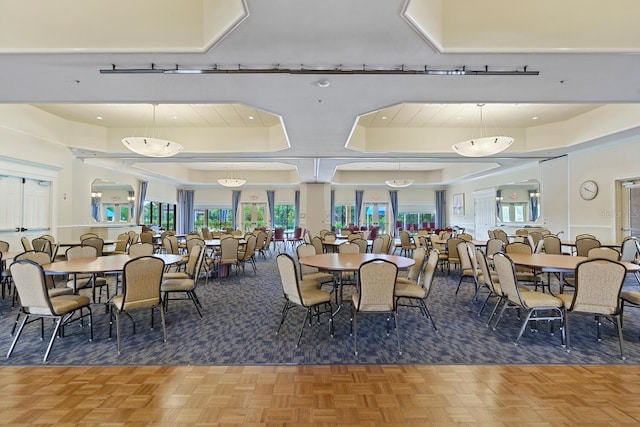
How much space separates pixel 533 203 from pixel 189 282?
13185mm

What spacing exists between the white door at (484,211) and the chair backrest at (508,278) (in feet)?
32.5

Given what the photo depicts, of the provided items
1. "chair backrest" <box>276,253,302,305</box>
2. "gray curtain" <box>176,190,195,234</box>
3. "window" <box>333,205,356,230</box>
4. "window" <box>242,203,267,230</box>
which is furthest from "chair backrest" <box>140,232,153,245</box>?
"window" <box>333,205,356,230</box>

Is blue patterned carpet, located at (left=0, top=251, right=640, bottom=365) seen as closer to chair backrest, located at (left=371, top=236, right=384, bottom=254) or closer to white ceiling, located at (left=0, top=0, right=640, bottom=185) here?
chair backrest, located at (left=371, top=236, right=384, bottom=254)

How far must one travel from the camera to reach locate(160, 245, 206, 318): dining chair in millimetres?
4031

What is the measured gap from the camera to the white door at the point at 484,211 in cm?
1251

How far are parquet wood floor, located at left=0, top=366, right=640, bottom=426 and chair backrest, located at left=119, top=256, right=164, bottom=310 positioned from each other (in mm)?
668

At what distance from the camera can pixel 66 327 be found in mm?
3850

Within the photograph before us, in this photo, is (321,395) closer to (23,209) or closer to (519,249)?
(519,249)

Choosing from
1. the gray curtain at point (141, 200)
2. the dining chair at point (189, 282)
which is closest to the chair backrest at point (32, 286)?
the dining chair at point (189, 282)

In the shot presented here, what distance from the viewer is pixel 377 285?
125 inches

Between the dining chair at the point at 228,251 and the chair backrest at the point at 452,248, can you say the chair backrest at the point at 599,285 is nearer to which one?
the chair backrest at the point at 452,248

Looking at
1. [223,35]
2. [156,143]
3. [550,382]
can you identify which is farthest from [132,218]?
[550,382]

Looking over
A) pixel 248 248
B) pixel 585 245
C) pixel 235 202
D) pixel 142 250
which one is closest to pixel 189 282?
pixel 142 250

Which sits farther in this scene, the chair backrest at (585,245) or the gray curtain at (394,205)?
the gray curtain at (394,205)
